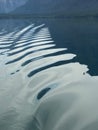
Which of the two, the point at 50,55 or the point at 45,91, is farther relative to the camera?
the point at 50,55

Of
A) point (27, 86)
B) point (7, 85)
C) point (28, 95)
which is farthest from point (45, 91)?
point (7, 85)

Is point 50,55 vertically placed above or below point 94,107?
below

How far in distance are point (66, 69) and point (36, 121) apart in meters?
12.5

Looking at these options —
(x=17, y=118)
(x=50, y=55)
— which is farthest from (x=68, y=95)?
(x=50, y=55)

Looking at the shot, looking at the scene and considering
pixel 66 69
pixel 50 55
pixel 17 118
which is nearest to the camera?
pixel 17 118

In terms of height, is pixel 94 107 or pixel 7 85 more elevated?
pixel 94 107

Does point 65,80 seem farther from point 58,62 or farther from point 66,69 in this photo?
point 58,62

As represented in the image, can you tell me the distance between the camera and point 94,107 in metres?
17.8

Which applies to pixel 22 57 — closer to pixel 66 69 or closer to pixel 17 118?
A: pixel 66 69

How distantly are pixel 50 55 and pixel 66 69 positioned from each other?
32.1 feet

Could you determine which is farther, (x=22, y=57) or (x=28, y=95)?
(x=22, y=57)

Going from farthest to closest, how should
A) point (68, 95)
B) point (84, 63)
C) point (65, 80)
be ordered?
point (84, 63) < point (65, 80) < point (68, 95)

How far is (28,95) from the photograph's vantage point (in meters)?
21.9

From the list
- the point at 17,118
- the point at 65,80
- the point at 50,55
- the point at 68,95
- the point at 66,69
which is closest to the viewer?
the point at 17,118
